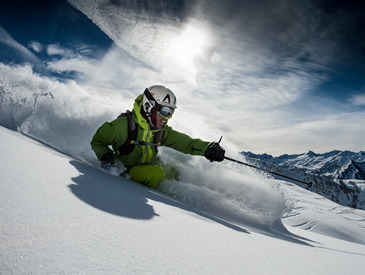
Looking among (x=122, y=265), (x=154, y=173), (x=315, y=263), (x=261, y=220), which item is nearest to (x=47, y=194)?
(x=122, y=265)

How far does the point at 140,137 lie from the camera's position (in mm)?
4145

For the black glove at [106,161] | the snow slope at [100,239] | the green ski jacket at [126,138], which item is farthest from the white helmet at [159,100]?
the snow slope at [100,239]

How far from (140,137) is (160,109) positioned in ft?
2.14

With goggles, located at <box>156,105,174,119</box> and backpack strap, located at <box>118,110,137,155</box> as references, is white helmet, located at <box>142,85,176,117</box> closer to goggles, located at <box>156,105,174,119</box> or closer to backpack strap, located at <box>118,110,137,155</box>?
goggles, located at <box>156,105,174,119</box>

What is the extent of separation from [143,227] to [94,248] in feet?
1.54

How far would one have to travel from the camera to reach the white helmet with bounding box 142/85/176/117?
13.1 ft

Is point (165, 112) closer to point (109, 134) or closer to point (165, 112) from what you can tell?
point (165, 112)

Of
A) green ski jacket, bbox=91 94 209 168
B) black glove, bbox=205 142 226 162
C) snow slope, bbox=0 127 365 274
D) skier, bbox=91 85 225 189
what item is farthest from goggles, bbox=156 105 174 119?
snow slope, bbox=0 127 365 274

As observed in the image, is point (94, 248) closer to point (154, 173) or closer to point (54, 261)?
point (54, 261)

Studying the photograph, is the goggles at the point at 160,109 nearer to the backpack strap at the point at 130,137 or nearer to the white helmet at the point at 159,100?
the white helmet at the point at 159,100

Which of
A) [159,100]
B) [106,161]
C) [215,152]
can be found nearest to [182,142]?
[215,152]

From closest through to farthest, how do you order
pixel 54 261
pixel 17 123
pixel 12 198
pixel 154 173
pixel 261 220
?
pixel 54 261 → pixel 12 198 → pixel 261 220 → pixel 154 173 → pixel 17 123

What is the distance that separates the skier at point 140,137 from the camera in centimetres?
391

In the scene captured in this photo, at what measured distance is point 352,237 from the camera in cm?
507
